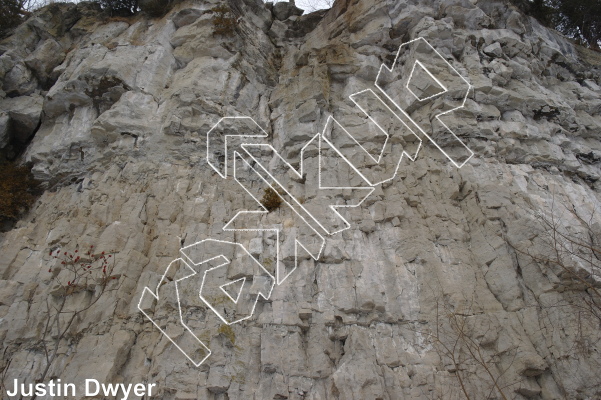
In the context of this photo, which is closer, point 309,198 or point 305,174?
point 309,198

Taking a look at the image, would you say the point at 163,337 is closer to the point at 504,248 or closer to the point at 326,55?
the point at 504,248

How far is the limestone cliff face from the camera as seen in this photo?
5.42 m

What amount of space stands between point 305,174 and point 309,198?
0.67m

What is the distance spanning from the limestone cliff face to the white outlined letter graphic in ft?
0.65

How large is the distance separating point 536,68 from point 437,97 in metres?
3.50

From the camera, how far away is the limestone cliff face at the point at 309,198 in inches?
213

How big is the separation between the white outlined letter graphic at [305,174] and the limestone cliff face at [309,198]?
0.65 feet

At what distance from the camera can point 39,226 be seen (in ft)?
24.7

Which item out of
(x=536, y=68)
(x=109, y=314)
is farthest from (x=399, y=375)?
(x=536, y=68)

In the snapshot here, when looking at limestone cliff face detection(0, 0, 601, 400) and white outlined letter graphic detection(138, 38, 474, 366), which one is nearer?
limestone cliff face detection(0, 0, 601, 400)

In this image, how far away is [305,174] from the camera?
26.2ft

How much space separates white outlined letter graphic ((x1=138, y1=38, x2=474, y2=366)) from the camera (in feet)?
20.7

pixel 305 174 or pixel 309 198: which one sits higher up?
pixel 305 174

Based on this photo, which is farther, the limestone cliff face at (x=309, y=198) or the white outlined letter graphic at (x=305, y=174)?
the white outlined letter graphic at (x=305, y=174)
